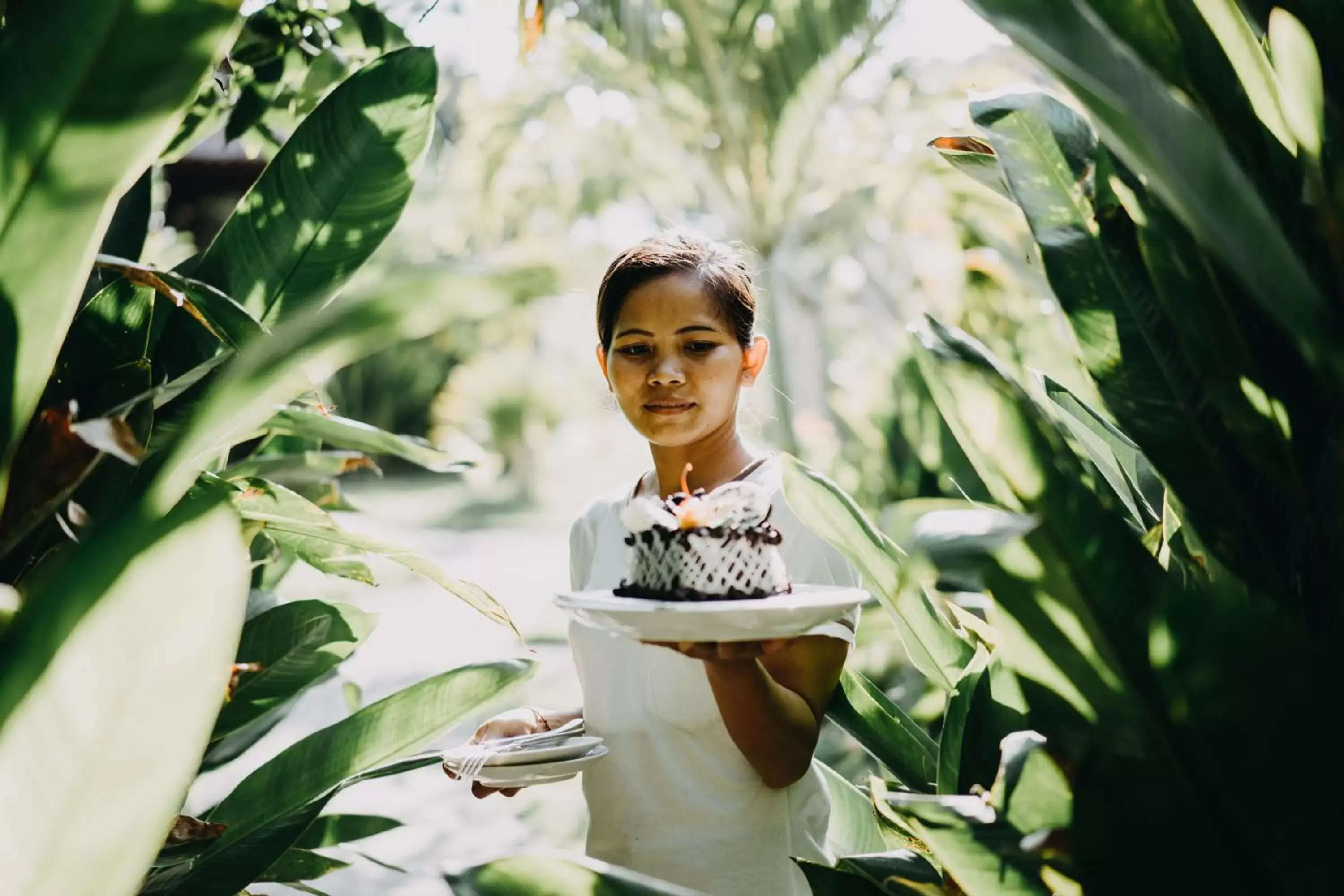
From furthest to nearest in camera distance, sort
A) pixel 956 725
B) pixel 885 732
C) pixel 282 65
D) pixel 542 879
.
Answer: pixel 282 65 → pixel 885 732 → pixel 956 725 → pixel 542 879

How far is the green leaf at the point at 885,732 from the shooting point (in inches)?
25.9

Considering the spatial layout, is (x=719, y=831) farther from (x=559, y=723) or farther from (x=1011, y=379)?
(x=1011, y=379)

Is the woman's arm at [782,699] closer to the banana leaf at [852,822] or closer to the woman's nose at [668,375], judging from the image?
the banana leaf at [852,822]

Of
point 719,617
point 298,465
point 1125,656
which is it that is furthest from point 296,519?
point 1125,656

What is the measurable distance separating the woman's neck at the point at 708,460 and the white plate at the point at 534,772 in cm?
31

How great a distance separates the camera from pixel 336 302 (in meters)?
0.32

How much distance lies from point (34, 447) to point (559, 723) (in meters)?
0.68

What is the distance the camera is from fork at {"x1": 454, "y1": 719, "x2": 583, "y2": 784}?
0.78 metres

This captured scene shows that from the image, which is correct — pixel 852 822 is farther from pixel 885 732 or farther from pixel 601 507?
pixel 601 507

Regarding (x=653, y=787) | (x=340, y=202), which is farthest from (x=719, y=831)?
(x=340, y=202)

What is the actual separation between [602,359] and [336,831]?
1.87 ft

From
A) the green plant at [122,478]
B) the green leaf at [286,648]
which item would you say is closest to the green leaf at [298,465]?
the green plant at [122,478]

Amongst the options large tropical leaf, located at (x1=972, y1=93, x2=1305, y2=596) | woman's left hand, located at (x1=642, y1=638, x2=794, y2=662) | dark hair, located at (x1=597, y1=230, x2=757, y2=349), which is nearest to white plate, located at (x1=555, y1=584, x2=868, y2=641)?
woman's left hand, located at (x1=642, y1=638, x2=794, y2=662)

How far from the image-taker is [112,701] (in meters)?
0.30
